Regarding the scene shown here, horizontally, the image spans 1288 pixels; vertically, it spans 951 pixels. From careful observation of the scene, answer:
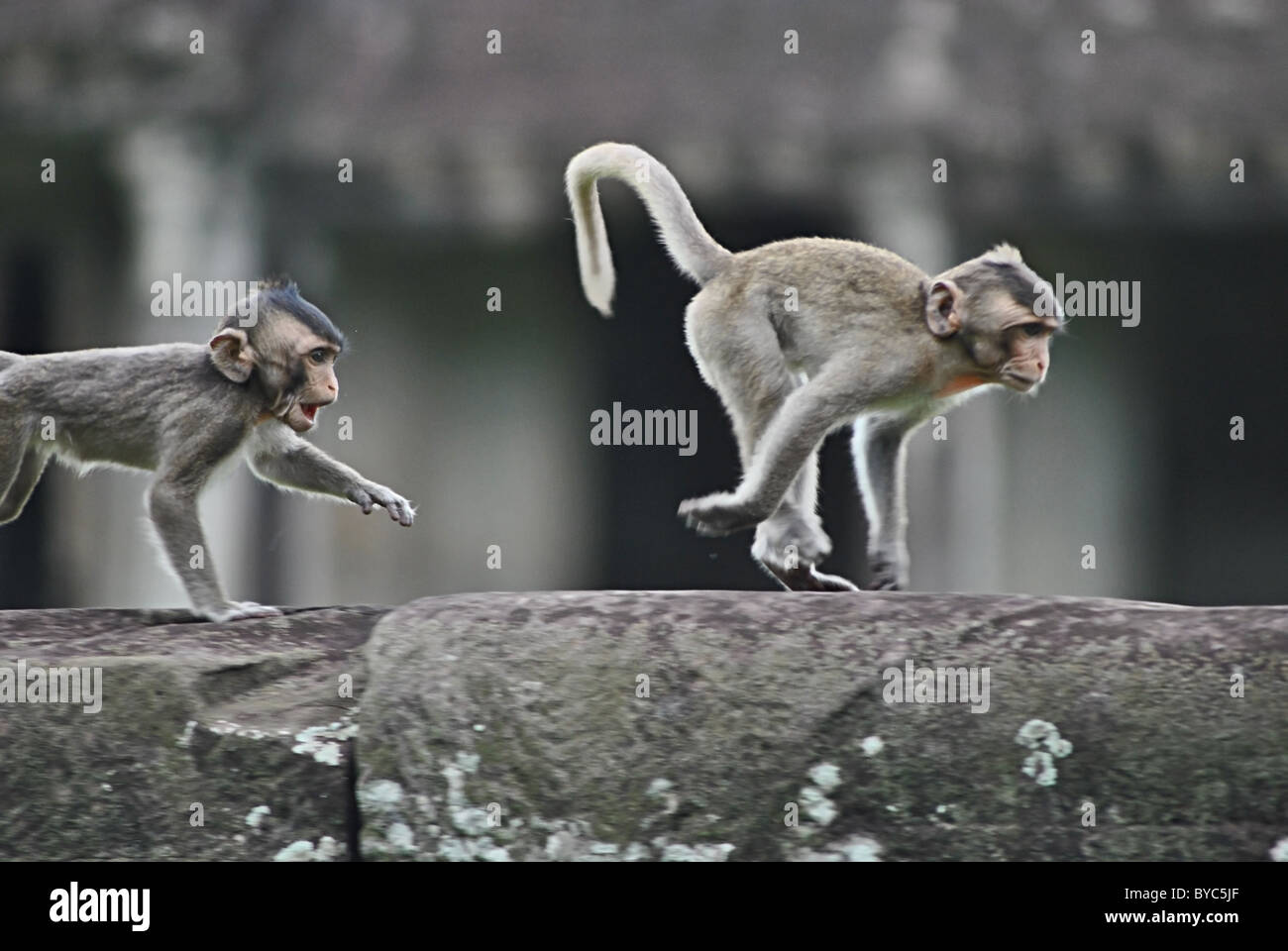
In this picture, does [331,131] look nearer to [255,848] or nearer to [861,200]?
[861,200]

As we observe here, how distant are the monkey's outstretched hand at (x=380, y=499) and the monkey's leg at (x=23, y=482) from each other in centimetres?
93

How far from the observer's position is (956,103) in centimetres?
A: 1040

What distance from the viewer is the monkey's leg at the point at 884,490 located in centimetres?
583

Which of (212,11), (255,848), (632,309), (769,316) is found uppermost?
(212,11)

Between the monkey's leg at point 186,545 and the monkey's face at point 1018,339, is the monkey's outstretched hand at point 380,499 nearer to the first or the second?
the monkey's leg at point 186,545

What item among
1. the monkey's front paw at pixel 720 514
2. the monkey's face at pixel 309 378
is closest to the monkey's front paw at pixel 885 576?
the monkey's front paw at pixel 720 514

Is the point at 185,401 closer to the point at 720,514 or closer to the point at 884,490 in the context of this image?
the point at 720,514

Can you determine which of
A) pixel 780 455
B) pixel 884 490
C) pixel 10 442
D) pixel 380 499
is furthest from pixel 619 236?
pixel 10 442

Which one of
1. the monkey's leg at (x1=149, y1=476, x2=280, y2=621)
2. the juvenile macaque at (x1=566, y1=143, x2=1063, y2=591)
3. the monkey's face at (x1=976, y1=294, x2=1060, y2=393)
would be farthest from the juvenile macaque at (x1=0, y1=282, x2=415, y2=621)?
the monkey's face at (x1=976, y1=294, x2=1060, y2=393)

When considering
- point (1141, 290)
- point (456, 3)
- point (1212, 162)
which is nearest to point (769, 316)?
point (1212, 162)

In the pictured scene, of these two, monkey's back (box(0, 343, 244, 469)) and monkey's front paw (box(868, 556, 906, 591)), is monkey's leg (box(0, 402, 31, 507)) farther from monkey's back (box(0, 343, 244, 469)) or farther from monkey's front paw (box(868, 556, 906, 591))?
monkey's front paw (box(868, 556, 906, 591))

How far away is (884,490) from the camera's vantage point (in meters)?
6.00

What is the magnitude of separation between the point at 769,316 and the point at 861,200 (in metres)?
4.86

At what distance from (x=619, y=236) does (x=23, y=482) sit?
6618 mm
